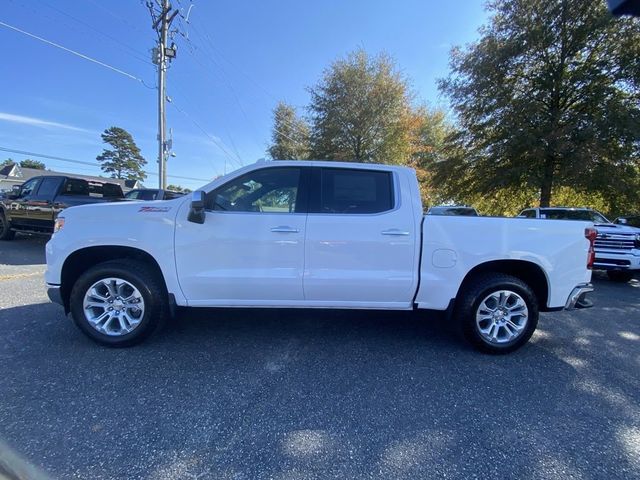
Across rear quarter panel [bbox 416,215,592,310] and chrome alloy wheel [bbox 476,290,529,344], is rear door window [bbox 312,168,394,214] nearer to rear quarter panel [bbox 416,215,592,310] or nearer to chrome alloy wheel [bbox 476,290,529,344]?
rear quarter panel [bbox 416,215,592,310]

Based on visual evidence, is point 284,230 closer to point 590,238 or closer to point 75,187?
point 590,238

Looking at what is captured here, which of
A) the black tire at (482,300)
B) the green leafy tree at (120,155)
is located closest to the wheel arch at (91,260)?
the black tire at (482,300)

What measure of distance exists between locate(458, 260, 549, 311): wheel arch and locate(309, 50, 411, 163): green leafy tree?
16.9 m

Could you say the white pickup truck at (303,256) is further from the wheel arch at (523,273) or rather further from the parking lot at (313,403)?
the parking lot at (313,403)

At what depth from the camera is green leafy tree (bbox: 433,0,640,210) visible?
1178 cm

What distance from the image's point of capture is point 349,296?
350 cm

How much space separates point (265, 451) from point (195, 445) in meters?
0.45

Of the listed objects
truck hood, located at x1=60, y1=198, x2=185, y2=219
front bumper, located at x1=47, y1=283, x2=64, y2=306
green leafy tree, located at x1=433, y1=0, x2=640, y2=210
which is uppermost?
green leafy tree, located at x1=433, y1=0, x2=640, y2=210

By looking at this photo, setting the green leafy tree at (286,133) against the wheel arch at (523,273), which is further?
the green leafy tree at (286,133)

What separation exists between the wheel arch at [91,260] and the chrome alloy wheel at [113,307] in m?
0.28

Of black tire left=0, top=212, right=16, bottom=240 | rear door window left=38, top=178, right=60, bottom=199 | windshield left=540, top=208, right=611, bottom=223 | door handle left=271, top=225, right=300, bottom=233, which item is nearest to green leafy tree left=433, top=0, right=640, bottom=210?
windshield left=540, top=208, right=611, bottom=223

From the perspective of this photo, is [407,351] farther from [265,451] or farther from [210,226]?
[210,226]

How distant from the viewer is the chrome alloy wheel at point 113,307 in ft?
11.2

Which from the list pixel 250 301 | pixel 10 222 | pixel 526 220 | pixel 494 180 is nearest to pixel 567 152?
pixel 494 180
